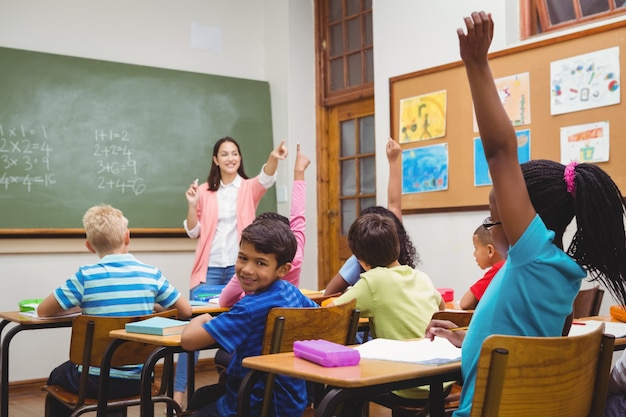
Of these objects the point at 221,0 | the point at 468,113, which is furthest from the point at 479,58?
the point at 221,0

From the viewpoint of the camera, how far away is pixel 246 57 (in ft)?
20.6

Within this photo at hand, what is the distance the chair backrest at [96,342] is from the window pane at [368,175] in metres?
3.30

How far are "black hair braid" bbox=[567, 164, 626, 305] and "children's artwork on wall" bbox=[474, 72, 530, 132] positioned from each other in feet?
9.48

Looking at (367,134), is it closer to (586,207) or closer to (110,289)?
(110,289)

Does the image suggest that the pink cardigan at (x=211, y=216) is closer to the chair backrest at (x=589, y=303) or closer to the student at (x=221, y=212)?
the student at (x=221, y=212)

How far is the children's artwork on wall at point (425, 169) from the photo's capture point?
4871mm

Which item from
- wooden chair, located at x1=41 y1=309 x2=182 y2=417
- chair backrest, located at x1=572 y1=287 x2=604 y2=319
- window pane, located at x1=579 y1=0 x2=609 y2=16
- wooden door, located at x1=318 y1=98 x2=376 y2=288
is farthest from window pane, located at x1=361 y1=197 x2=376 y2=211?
wooden chair, located at x1=41 y1=309 x2=182 y2=417

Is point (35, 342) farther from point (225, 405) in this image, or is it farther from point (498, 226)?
point (498, 226)

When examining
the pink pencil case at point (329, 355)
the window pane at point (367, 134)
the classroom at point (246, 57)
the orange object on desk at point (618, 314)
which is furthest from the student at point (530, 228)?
the window pane at point (367, 134)

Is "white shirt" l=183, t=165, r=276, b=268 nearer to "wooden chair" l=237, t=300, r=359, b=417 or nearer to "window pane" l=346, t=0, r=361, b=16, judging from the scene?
"window pane" l=346, t=0, r=361, b=16

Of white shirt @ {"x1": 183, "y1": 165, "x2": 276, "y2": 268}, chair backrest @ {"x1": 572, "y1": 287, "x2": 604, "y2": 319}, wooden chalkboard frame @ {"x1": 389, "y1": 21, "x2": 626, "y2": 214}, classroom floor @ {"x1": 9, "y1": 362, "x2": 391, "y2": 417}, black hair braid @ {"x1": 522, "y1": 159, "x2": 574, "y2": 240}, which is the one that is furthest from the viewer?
white shirt @ {"x1": 183, "y1": 165, "x2": 276, "y2": 268}

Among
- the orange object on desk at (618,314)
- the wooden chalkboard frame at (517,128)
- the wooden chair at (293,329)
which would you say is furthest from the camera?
the wooden chalkboard frame at (517,128)

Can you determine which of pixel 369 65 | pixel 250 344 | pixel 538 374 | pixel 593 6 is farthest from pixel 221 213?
pixel 538 374

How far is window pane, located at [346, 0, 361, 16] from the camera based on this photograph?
19.4ft
